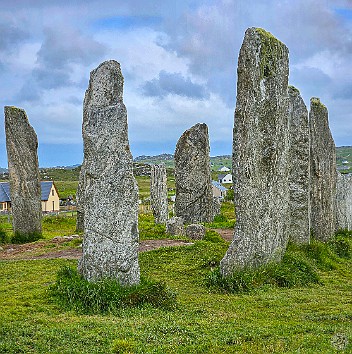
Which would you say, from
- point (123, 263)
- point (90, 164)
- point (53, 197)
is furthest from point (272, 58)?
point (53, 197)

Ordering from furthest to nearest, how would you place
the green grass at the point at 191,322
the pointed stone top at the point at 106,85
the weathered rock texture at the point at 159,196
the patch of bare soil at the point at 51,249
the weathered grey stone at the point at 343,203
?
the weathered rock texture at the point at 159,196 → the weathered grey stone at the point at 343,203 → the patch of bare soil at the point at 51,249 → the pointed stone top at the point at 106,85 → the green grass at the point at 191,322

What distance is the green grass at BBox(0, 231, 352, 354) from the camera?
8391mm

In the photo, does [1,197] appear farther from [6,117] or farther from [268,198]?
[268,198]

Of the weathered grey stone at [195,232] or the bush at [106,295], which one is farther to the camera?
the weathered grey stone at [195,232]

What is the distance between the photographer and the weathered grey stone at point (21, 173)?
23250mm

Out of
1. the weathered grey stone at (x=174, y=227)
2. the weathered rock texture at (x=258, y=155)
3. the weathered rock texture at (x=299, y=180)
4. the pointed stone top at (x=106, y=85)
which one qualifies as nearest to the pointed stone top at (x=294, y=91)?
the weathered rock texture at (x=299, y=180)

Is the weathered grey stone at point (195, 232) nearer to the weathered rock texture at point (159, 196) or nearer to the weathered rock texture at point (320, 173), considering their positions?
the weathered rock texture at point (320, 173)

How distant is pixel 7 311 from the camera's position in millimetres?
10430

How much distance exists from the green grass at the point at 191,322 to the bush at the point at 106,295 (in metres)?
0.21

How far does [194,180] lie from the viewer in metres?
27.1

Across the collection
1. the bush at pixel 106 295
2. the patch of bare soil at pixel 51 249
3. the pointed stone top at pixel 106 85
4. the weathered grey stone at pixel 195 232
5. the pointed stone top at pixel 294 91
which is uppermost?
the pointed stone top at pixel 294 91

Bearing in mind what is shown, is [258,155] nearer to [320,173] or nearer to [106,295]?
[106,295]

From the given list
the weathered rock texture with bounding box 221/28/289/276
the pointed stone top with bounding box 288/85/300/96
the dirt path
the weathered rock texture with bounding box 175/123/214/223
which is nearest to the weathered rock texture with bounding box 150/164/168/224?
the weathered rock texture with bounding box 175/123/214/223

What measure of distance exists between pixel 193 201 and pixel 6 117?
916cm
